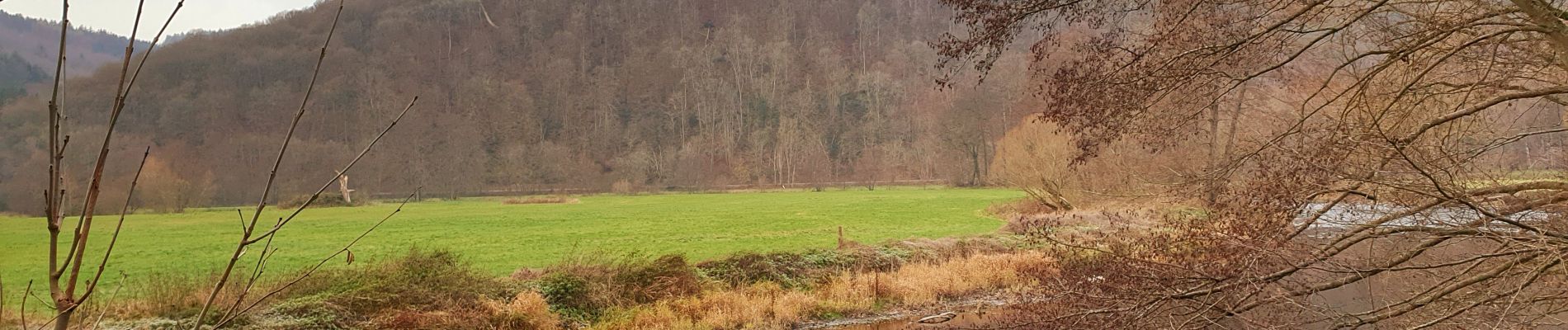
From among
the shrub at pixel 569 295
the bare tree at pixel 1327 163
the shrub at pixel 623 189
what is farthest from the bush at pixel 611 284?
the shrub at pixel 623 189

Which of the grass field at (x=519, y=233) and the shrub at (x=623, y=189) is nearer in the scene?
the grass field at (x=519, y=233)

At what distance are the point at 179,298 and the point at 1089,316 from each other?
13.4 meters

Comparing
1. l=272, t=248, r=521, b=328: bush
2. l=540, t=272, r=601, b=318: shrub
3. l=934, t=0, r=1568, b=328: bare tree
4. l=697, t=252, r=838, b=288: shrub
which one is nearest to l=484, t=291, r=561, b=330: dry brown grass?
l=272, t=248, r=521, b=328: bush

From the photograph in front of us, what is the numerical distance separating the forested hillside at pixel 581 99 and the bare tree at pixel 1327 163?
55.9 meters

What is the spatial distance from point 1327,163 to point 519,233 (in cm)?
2939

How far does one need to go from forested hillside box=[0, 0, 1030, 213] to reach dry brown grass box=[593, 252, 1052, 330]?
44147 mm

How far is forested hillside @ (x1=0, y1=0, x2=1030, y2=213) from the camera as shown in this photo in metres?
80.5

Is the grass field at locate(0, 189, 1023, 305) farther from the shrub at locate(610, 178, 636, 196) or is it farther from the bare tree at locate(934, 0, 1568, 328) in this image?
the shrub at locate(610, 178, 636, 196)

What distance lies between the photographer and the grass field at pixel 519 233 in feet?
73.3

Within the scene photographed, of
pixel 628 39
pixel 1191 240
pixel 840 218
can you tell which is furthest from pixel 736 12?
pixel 1191 240

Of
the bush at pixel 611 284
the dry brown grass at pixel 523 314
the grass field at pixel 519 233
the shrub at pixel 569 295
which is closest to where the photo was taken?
the dry brown grass at pixel 523 314

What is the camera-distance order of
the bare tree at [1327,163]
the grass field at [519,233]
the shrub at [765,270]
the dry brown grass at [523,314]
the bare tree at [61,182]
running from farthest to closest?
the grass field at [519,233] < the shrub at [765,270] < the dry brown grass at [523,314] < the bare tree at [1327,163] < the bare tree at [61,182]

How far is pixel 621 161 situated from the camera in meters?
96.6

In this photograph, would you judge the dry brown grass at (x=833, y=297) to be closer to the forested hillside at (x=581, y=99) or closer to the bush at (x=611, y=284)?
the bush at (x=611, y=284)
